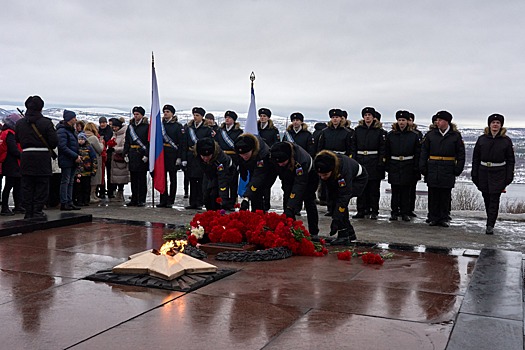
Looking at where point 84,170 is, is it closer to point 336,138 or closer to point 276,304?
point 336,138

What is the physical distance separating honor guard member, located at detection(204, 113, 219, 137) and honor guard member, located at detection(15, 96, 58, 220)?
3732 millimetres

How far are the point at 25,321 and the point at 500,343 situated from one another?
3.02 meters

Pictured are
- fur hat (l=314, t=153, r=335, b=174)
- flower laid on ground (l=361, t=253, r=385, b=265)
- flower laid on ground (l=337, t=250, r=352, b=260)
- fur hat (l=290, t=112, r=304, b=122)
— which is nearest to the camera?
flower laid on ground (l=361, t=253, r=385, b=265)

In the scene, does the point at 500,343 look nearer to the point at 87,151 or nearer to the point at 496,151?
the point at 496,151

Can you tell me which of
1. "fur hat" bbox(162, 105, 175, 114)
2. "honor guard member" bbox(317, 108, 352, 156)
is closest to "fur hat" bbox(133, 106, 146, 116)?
"fur hat" bbox(162, 105, 175, 114)

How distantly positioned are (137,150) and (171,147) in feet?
2.22

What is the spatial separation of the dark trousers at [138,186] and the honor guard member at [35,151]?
316 centimetres

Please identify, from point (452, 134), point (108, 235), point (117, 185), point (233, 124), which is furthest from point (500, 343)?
point (117, 185)

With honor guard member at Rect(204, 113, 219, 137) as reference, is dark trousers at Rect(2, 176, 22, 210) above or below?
below

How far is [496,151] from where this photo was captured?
9.12 meters

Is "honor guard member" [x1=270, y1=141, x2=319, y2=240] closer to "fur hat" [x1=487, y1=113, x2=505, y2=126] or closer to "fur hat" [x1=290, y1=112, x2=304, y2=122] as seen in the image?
Answer: "fur hat" [x1=487, y1=113, x2=505, y2=126]

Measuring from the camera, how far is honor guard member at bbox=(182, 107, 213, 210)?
11.8 metres

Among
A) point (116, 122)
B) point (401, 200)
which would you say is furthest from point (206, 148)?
point (116, 122)

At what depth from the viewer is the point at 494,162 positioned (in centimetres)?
913
